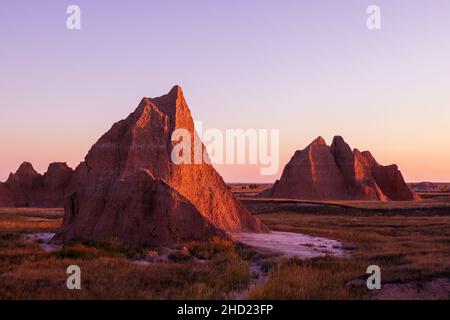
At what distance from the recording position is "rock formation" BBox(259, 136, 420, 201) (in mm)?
75062

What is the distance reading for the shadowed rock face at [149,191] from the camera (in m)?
19.6

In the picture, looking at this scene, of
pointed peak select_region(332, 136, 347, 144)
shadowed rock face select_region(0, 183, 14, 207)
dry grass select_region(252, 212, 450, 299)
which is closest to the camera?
dry grass select_region(252, 212, 450, 299)

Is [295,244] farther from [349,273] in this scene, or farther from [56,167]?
[56,167]

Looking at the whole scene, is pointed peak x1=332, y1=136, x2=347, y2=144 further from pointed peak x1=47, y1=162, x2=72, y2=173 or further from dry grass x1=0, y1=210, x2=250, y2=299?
dry grass x1=0, y1=210, x2=250, y2=299

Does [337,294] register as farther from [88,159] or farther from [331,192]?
[331,192]

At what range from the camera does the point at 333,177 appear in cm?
7619

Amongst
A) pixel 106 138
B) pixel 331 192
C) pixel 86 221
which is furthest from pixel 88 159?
pixel 331 192

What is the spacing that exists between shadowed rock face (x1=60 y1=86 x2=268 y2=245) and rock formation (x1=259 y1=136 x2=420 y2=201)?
50.6 metres

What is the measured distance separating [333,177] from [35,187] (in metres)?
44.6

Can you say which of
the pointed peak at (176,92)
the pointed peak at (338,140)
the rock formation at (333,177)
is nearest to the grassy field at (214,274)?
the pointed peak at (176,92)

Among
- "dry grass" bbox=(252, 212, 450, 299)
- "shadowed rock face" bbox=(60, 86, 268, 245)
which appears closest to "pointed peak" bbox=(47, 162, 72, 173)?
"shadowed rock face" bbox=(60, 86, 268, 245)

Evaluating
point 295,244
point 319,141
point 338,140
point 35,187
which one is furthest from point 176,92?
point 338,140
